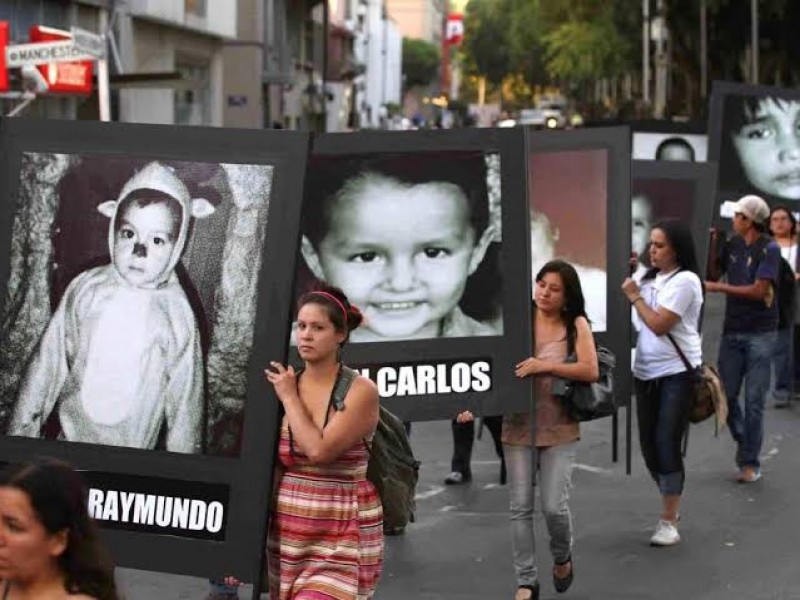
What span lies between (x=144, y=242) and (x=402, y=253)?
2030 millimetres

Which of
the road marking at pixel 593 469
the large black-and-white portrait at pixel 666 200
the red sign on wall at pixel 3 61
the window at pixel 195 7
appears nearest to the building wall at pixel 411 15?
the window at pixel 195 7

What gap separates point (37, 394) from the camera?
584 cm

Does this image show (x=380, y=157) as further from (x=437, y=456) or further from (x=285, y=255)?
(x=437, y=456)

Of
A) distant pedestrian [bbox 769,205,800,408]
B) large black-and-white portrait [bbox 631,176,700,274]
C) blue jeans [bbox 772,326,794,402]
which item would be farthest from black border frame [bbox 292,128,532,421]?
blue jeans [bbox 772,326,794,402]

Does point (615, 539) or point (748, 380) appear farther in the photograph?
point (748, 380)

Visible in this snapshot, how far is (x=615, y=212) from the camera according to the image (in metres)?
9.52

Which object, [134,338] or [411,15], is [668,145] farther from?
[411,15]

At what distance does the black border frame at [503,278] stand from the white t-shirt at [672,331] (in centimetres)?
159

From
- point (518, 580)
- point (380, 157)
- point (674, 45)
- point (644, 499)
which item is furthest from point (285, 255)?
point (674, 45)

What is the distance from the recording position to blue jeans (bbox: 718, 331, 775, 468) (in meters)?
10.7

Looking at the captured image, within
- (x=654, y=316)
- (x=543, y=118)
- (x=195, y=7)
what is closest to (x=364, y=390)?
(x=654, y=316)

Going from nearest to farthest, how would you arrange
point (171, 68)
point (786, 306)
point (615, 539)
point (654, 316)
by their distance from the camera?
1. point (654, 316)
2. point (615, 539)
3. point (786, 306)
4. point (171, 68)

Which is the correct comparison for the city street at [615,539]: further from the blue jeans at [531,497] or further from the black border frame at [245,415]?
the black border frame at [245,415]

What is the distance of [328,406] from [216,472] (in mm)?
416
